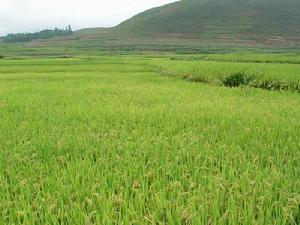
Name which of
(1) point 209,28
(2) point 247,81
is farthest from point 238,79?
(1) point 209,28

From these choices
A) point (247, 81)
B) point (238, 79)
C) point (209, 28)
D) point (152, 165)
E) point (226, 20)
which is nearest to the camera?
point (152, 165)

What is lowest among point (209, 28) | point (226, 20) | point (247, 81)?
point (209, 28)

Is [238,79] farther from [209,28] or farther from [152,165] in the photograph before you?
[209,28]

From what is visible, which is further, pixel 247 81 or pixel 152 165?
pixel 247 81

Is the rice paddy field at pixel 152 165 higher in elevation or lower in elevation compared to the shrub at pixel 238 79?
higher

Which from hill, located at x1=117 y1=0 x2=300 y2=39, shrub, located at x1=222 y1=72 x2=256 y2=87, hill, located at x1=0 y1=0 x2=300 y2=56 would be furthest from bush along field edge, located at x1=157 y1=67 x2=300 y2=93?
hill, located at x1=117 y1=0 x2=300 y2=39

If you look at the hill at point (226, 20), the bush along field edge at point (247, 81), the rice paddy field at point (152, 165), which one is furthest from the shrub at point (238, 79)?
the hill at point (226, 20)

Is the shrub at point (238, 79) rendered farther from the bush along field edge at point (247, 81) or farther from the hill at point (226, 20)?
the hill at point (226, 20)

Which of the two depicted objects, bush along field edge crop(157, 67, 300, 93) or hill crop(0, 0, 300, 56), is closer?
bush along field edge crop(157, 67, 300, 93)

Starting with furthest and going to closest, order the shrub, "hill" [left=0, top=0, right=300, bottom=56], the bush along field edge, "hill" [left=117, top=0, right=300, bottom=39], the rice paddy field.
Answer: "hill" [left=117, top=0, right=300, bottom=39] < "hill" [left=0, top=0, right=300, bottom=56] < the shrub < the bush along field edge < the rice paddy field

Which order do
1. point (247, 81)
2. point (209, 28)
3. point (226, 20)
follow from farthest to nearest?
point (226, 20), point (209, 28), point (247, 81)

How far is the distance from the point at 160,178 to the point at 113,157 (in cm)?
90

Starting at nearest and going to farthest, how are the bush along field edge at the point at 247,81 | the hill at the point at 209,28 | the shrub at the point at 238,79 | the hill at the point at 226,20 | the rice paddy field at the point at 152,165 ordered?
the rice paddy field at the point at 152,165 → the bush along field edge at the point at 247,81 → the shrub at the point at 238,79 → the hill at the point at 209,28 → the hill at the point at 226,20

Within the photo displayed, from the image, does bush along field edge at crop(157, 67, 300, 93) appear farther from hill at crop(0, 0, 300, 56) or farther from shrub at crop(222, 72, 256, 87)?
hill at crop(0, 0, 300, 56)
